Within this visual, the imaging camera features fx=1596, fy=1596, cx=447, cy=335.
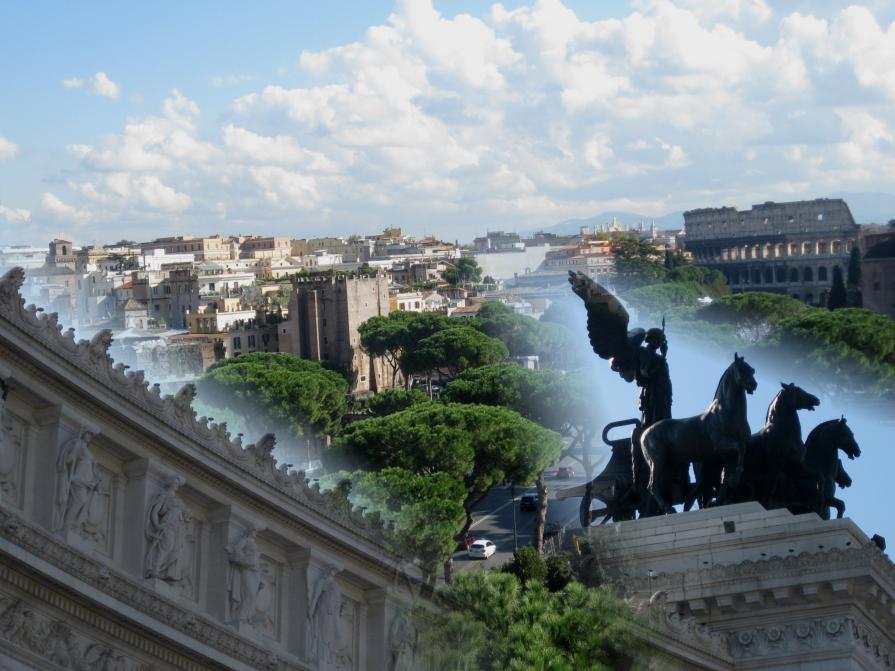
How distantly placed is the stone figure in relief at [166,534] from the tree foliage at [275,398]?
166 ft

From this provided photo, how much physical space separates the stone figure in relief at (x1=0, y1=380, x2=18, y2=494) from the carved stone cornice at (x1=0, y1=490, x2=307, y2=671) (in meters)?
0.45

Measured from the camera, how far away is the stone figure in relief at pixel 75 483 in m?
12.8

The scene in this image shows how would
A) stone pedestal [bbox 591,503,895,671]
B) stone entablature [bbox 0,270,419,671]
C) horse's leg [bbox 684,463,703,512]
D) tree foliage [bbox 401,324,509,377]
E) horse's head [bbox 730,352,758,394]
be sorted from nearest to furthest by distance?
stone entablature [bbox 0,270,419,671] < stone pedestal [bbox 591,503,895,671] < horse's head [bbox 730,352,758,394] < horse's leg [bbox 684,463,703,512] < tree foliage [bbox 401,324,509,377]

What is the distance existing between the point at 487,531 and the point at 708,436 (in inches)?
1247

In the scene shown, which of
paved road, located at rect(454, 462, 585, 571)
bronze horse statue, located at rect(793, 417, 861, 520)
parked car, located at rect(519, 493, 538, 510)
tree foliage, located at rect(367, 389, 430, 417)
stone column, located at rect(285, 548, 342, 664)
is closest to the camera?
stone column, located at rect(285, 548, 342, 664)

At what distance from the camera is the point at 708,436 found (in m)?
19.9

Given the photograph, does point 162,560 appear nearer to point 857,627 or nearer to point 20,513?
point 20,513

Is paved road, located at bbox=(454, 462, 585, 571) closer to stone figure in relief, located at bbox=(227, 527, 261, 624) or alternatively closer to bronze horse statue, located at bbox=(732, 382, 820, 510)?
bronze horse statue, located at bbox=(732, 382, 820, 510)

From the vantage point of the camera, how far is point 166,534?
13.5 meters

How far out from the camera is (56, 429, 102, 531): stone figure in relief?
12.8m

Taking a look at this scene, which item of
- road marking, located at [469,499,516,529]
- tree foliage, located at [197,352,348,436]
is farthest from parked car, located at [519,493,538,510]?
tree foliage, located at [197,352,348,436]

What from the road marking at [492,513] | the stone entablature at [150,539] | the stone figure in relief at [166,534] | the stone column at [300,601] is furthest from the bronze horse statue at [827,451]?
the road marking at [492,513]

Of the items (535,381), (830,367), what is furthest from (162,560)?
(830,367)

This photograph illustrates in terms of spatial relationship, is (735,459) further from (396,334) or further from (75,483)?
(396,334)
